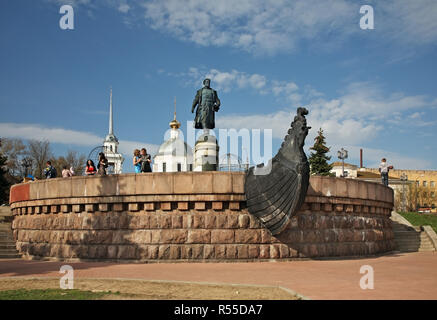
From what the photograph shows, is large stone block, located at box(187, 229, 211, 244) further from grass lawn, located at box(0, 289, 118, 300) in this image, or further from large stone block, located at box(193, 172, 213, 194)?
grass lawn, located at box(0, 289, 118, 300)

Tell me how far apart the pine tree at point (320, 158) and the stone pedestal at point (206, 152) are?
28.7m

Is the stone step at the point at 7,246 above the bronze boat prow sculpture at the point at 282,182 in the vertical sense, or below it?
below

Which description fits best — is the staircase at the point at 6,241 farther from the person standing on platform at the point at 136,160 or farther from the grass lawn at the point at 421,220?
the grass lawn at the point at 421,220

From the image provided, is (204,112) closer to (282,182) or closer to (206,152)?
(206,152)

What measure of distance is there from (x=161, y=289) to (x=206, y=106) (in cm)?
988

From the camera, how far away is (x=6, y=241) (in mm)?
16609

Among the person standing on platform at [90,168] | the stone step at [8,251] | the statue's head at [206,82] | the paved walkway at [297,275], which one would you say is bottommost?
the stone step at [8,251]

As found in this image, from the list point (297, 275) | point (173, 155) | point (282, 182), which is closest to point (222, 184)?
point (282, 182)

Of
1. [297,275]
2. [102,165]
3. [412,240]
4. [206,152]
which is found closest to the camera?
[297,275]

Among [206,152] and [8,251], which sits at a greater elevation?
[206,152]

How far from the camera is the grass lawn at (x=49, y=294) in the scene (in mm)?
6723

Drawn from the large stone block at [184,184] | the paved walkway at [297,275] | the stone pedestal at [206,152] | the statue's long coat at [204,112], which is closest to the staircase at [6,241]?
the paved walkway at [297,275]

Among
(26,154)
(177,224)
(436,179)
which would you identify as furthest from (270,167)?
(436,179)
